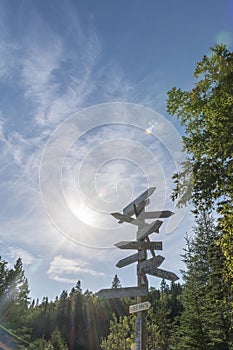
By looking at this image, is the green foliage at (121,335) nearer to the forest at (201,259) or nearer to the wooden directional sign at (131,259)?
the forest at (201,259)

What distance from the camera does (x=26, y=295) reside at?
42156mm

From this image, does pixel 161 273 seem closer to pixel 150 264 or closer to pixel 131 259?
pixel 150 264

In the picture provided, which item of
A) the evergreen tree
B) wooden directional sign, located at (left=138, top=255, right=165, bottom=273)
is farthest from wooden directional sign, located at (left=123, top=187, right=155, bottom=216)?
the evergreen tree

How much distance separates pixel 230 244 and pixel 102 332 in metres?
70.8

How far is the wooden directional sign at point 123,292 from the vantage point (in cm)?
598

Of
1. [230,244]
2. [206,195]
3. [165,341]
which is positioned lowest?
[165,341]

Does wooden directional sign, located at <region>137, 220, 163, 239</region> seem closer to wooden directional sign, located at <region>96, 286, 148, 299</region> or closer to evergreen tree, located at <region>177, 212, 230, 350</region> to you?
wooden directional sign, located at <region>96, 286, 148, 299</region>

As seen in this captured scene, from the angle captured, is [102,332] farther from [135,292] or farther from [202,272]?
[135,292]

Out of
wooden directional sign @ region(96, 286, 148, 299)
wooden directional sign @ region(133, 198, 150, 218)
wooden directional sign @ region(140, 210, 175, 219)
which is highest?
wooden directional sign @ region(133, 198, 150, 218)

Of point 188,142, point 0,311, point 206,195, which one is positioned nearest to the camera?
point 206,195

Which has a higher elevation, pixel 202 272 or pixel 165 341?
pixel 202 272

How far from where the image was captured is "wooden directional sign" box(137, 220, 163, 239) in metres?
6.04

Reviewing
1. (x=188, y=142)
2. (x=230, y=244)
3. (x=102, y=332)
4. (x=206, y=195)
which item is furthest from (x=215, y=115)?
(x=102, y=332)

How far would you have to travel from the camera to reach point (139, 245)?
6.46m
